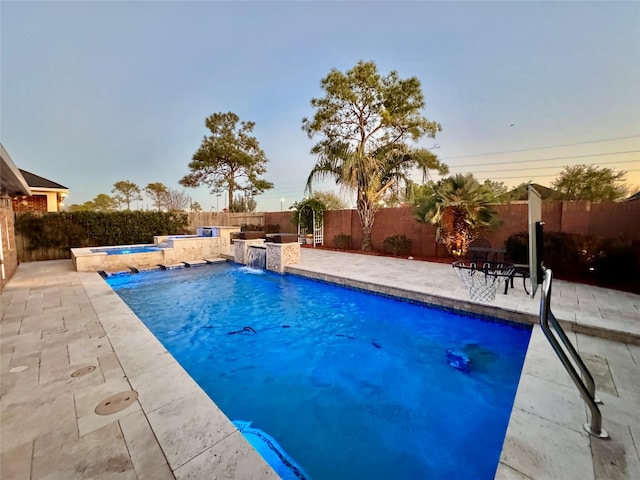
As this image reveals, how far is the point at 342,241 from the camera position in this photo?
12.6 m

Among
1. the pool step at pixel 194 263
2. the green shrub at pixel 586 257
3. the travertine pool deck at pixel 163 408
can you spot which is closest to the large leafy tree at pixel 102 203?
the pool step at pixel 194 263

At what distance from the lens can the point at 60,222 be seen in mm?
10203

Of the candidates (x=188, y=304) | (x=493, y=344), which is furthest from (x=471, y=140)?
(x=188, y=304)

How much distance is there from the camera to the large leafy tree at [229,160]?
1997cm

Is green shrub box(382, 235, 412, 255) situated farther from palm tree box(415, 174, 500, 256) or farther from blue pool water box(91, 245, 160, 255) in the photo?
blue pool water box(91, 245, 160, 255)

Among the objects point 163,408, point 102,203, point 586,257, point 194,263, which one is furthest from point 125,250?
point 102,203

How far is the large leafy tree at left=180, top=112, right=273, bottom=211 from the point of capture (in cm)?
1997

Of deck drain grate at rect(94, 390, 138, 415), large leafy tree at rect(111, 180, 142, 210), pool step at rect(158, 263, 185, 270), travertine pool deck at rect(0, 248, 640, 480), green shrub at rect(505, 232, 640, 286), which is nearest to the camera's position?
travertine pool deck at rect(0, 248, 640, 480)

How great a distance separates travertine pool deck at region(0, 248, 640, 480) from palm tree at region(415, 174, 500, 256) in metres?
3.95

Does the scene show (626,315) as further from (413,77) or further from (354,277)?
(413,77)

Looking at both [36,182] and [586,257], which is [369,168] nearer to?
[586,257]

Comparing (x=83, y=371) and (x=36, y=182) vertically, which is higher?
(x=36, y=182)

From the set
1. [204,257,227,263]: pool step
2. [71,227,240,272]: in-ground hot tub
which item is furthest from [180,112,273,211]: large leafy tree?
[204,257,227,263]: pool step

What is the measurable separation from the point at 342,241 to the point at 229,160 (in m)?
12.8
